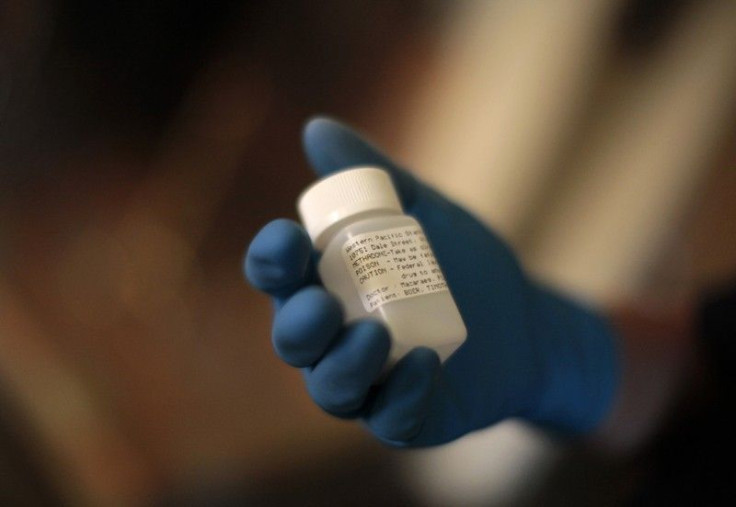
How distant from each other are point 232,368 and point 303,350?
51 centimetres

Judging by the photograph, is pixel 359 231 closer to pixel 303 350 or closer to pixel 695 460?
pixel 303 350

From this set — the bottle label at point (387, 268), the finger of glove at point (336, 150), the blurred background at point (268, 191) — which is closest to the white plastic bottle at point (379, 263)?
the bottle label at point (387, 268)

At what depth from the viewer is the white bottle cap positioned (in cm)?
43

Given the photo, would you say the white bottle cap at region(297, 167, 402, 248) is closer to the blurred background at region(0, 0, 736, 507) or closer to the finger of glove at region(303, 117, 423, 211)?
the finger of glove at region(303, 117, 423, 211)

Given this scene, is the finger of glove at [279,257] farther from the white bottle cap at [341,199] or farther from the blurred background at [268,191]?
the blurred background at [268,191]

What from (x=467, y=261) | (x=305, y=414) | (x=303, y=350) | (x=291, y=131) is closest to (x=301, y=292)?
(x=303, y=350)

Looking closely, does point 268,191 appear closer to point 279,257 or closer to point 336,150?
point 336,150

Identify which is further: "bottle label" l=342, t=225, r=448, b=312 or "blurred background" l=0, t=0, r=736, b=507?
"blurred background" l=0, t=0, r=736, b=507

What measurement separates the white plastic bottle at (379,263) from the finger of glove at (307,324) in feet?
0.07

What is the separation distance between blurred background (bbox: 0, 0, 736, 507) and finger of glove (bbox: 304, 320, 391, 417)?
45cm

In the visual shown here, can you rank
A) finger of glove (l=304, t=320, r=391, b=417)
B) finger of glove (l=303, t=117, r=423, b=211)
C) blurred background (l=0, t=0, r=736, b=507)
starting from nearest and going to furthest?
finger of glove (l=304, t=320, r=391, b=417) < finger of glove (l=303, t=117, r=423, b=211) < blurred background (l=0, t=0, r=736, b=507)

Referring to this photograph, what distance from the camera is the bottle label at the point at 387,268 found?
40 cm

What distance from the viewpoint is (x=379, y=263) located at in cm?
40

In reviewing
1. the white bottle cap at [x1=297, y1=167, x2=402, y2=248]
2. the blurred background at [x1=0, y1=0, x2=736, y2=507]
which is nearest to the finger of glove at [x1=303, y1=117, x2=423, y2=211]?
the white bottle cap at [x1=297, y1=167, x2=402, y2=248]
